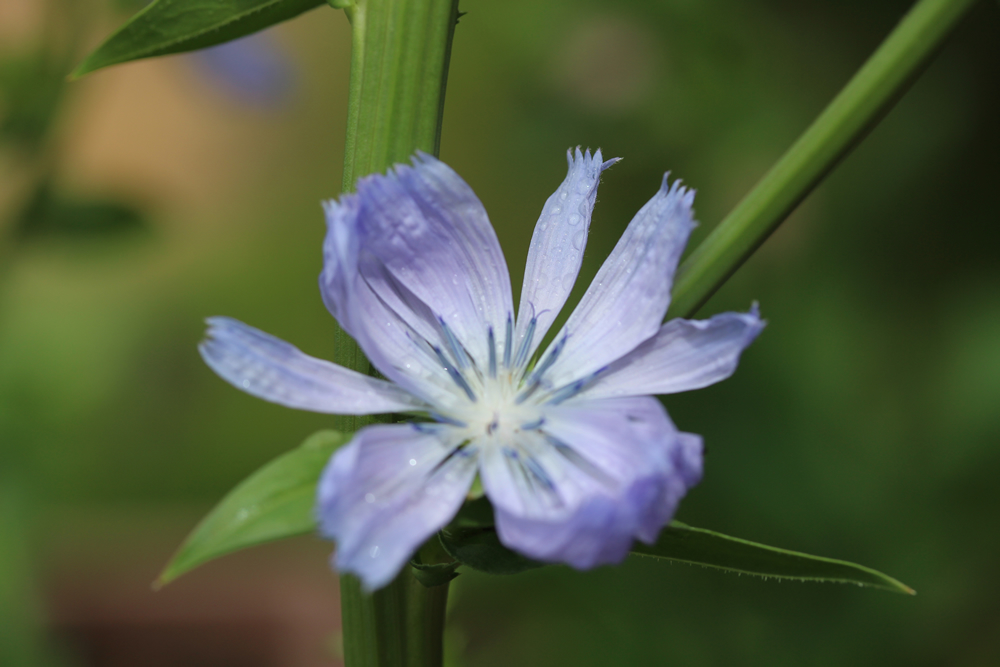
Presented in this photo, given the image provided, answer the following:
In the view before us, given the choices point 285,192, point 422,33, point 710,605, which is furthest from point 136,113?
point 422,33

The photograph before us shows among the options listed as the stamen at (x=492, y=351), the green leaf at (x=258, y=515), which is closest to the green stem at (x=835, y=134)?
the stamen at (x=492, y=351)

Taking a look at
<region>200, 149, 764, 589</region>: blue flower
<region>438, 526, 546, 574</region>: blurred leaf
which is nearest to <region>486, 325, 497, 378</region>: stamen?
<region>200, 149, 764, 589</region>: blue flower

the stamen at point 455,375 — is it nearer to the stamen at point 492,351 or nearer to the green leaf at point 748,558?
the stamen at point 492,351

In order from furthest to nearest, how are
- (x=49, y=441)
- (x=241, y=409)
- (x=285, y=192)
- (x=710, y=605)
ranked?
(x=285, y=192), (x=241, y=409), (x=49, y=441), (x=710, y=605)

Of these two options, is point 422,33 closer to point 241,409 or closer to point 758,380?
point 758,380

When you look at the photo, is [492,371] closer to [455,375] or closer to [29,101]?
[455,375]
